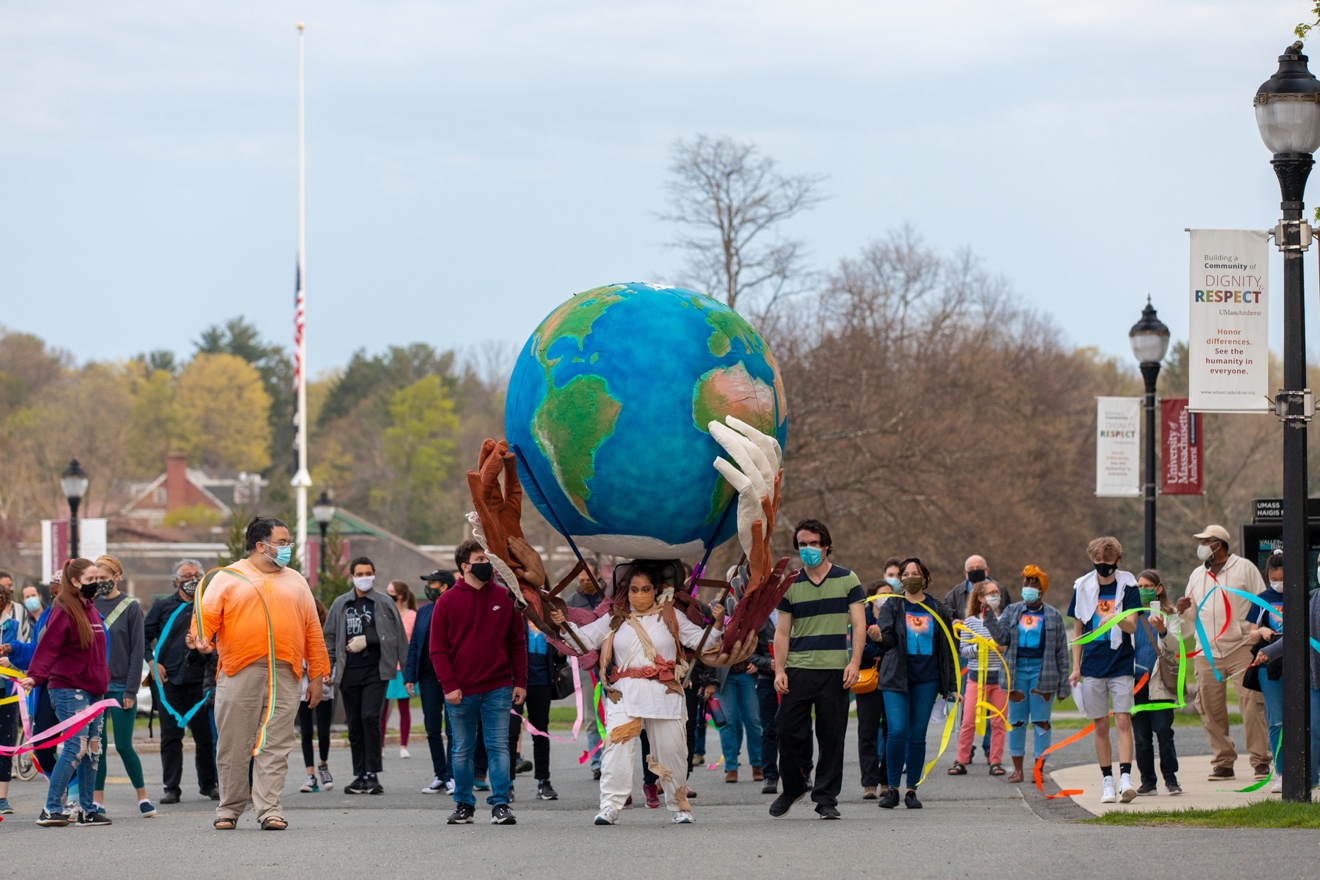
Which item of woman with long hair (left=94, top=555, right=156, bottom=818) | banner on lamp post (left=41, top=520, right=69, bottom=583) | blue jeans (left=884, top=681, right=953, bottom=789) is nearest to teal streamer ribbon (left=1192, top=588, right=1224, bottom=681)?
blue jeans (left=884, top=681, right=953, bottom=789)

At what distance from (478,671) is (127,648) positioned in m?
3.06

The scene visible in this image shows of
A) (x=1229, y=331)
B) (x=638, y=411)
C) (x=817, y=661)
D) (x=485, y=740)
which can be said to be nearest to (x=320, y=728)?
(x=485, y=740)

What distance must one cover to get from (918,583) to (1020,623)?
147cm

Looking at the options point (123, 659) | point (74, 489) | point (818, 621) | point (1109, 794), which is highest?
point (74, 489)

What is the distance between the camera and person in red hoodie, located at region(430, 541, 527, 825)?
10.9 m

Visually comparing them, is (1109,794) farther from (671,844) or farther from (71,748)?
(71,748)

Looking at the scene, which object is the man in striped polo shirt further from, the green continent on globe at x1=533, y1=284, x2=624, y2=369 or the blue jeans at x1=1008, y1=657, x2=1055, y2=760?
the blue jeans at x1=1008, y1=657, x2=1055, y2=760

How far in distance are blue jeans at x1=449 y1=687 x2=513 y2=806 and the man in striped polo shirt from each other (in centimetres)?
A: 177

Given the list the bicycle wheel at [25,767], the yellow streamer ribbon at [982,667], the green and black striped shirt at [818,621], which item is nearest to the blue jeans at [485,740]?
the green and black striped shirt at [818,621]

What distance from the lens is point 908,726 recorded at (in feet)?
39.7

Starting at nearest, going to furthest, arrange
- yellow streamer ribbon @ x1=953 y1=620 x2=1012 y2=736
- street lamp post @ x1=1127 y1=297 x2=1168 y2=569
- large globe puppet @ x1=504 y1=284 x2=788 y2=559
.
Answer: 1. large globe puppet @ x1=504 y1=284 x2=788 y2=559
2. yellow streamer ribbon @ x1=953 y1=620 x2=1012 y2=736
3. street lamp post @ x1=1127 y1=297 x2=1168 y2=569

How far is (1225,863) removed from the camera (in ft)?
27.0

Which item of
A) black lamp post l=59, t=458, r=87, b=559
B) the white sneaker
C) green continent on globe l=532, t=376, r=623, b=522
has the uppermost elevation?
green continent on globe l=532, t=376, r=623, b=522

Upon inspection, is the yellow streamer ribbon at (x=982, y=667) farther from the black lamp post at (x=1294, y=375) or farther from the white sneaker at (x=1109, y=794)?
the black lamp post at (x=1294, y=375)
